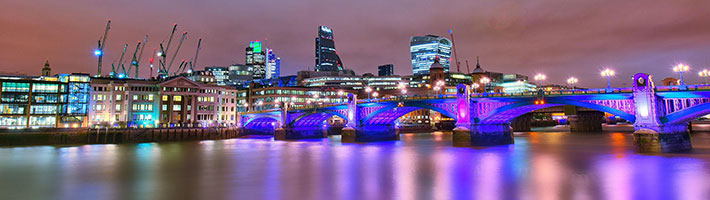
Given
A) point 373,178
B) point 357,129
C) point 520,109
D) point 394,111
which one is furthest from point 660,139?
point 357,129

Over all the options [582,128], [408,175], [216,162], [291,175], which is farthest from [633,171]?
[582,128]

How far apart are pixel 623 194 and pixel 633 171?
409 inches

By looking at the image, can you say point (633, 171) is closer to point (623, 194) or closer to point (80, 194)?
point (623, 194)

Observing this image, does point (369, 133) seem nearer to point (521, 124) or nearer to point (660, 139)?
point (660, 139)

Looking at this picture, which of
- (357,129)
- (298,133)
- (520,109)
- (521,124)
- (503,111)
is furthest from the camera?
(521,124)

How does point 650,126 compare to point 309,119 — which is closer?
point 650,126

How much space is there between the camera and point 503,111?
5631 centimetres

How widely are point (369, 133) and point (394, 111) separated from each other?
6777 millimetres

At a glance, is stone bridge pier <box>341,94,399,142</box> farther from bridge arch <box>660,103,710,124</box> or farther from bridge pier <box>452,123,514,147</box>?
bridge arch <box>660,103,710,124</box>

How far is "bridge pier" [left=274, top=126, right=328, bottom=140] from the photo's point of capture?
96706mm

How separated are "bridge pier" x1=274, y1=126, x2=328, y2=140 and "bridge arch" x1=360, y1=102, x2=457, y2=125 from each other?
77.5 ft

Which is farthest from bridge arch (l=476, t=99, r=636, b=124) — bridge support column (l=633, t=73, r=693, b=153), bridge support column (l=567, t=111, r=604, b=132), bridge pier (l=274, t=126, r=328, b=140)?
bridge support column (l=567, t=111, r=604, b=132)

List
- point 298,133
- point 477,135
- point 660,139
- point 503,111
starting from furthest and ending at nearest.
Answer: point 298,133, point 477,135, point 503,111, point 660,139

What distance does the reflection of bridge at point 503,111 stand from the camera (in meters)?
40.8
